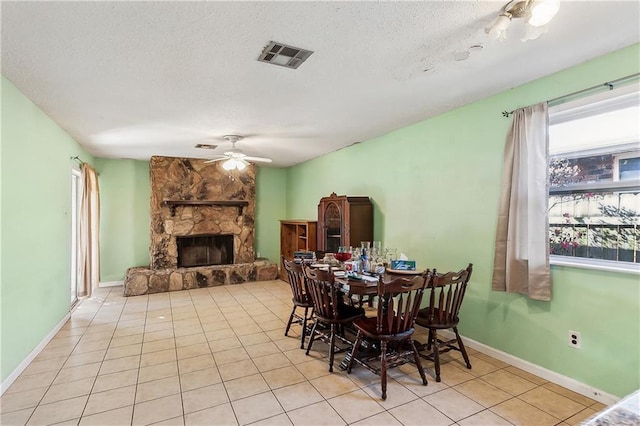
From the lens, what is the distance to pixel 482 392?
2436 mm

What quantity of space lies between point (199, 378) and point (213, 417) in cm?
58

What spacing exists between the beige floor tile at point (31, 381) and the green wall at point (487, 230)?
146 inches

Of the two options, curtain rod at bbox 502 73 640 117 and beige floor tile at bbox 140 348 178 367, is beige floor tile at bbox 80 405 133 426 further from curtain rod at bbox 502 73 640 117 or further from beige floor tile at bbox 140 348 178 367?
curtain rod at bbox 502 73 640 117

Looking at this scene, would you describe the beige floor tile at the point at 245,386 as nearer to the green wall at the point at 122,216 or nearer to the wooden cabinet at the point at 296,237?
the wooden cabinet at the point at 296,237

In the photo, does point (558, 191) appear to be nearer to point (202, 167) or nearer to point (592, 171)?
point (592, 171)

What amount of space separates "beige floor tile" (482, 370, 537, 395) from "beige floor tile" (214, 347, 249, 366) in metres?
2.13

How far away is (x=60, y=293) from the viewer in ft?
12.6

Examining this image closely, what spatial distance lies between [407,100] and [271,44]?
1.58 metres

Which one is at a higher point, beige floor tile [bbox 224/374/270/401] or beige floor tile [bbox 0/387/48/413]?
beige floor tile [bbox 224/374/270/401]

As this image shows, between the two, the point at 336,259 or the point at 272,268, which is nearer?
the point at 336,259

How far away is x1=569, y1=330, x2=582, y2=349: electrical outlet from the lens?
2.41m

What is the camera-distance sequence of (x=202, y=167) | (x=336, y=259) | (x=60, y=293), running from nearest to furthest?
1. (x=336, y=259)
2. (x=60, y=293)
3. (x=202, y=167)

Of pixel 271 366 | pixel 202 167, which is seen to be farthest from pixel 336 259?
pixel 202 167

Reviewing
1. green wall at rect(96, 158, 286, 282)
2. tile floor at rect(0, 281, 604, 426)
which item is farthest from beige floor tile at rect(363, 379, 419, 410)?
green wall at rect(96, 158, 286, 282)
